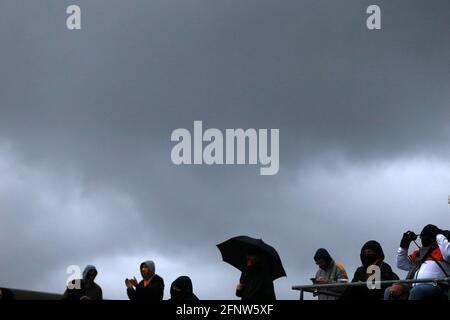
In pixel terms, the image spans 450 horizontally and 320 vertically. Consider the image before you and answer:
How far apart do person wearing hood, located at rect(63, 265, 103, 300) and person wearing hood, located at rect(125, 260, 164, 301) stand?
62cm

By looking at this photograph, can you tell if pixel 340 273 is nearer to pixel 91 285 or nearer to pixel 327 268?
pixel 327 268

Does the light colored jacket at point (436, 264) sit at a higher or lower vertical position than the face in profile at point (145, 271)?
higher

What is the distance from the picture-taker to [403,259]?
12.3 meters

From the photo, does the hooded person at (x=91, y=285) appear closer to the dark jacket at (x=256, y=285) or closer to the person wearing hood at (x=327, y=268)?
the dark jacket at (x=256, y=285)

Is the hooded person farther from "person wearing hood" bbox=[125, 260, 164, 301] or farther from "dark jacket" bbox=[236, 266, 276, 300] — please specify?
"dark jacket" bbox=[236, 266, 276, 300]

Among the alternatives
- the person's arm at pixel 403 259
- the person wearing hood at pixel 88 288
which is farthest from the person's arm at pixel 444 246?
the person wearing hood at pixel 88 288

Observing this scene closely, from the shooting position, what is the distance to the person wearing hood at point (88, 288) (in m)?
14.2

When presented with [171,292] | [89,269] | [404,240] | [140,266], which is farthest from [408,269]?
[89,269]

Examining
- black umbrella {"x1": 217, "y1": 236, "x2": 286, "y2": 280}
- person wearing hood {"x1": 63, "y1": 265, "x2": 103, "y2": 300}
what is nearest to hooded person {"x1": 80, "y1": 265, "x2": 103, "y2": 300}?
person wearing hood {"x1": 63, "y1": 265, "x2": 103, "y2": 300}

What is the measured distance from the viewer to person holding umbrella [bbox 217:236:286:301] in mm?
13555
